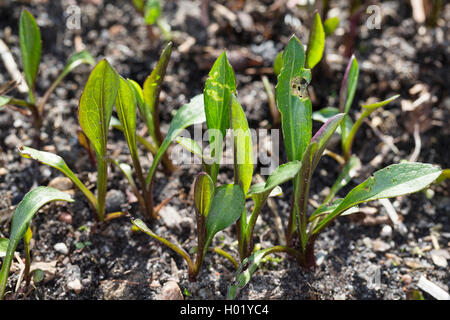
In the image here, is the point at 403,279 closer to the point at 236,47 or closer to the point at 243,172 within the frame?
the point at 243,172

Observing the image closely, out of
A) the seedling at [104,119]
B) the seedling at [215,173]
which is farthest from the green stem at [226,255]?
the seedling at [104,119]

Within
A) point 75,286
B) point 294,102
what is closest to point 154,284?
point 75,286

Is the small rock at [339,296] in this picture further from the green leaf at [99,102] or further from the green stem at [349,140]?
the green leaf at [99,102]

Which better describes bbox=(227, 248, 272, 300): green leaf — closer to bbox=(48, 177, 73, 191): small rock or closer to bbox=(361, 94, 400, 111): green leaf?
bbox=(361, 94, 400, 111): green leaf

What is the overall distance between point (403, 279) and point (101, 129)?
40.9 inches

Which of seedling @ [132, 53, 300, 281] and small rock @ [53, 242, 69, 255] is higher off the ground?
seedling @ [132, 53, 300, 281]

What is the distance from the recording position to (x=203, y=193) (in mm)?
1206

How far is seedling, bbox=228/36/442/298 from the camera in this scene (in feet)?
3.85

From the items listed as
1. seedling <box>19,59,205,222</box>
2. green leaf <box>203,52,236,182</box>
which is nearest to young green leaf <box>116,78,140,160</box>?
seedling <box>19,59,205,222</box>

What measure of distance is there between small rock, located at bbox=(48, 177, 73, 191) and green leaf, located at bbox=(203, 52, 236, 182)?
0.60 metres

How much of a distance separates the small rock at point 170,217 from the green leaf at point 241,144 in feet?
1.19

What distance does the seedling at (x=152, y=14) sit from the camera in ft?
6.44

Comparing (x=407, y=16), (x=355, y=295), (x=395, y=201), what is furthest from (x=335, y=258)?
(x=407, y=16)

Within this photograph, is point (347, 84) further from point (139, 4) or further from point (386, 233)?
point (139, 4)
